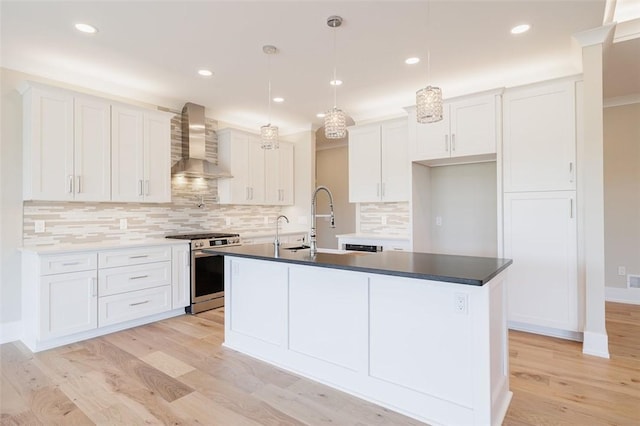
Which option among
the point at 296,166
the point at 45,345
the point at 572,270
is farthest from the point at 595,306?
the point at 45,345

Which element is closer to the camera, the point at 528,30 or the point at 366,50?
the point at 528,30

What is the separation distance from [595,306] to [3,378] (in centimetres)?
475

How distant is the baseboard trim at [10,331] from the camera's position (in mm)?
3304

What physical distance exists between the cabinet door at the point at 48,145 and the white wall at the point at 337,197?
498 centimetres

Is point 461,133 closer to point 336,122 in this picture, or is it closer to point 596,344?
point 336,122

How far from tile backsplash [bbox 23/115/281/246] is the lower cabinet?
0.42 m

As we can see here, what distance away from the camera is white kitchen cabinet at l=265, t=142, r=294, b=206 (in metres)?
5.59

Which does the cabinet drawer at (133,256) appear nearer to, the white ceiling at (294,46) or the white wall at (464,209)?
the white ceiling at (294,46)

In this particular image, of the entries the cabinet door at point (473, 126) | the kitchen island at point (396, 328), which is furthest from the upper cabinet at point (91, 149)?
the cabinet door at point (473, 126)

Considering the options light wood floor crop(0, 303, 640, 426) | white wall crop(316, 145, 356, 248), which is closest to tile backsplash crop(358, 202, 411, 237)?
light wood floor crop(0, 303, 640, 426)

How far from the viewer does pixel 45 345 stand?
3164 mm

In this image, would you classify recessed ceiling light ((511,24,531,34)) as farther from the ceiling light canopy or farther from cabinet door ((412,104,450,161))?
the ceiling light canopy

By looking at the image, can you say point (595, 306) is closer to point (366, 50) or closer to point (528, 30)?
point (528, 30)

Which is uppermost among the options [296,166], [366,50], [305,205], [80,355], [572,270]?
[366,50]
